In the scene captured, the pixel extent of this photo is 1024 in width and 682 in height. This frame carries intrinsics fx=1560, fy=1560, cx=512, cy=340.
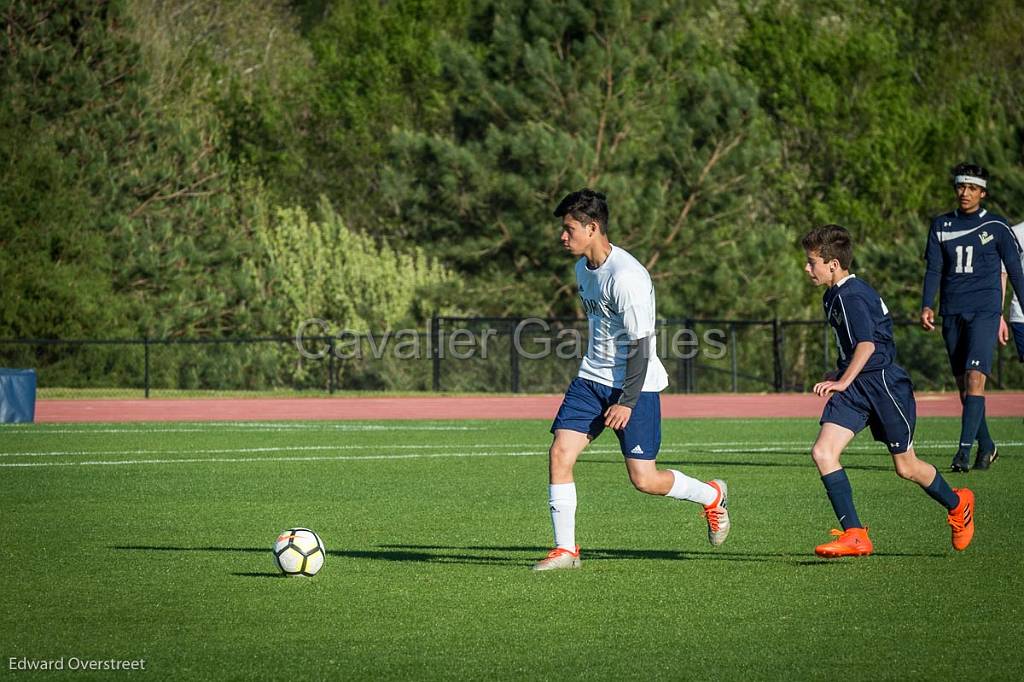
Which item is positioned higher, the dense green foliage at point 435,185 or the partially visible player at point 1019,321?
the dense green foliage at point 435,185

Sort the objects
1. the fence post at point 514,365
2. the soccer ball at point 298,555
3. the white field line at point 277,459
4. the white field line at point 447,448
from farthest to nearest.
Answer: the fence post at point 514,365, the white field line at point 447,448, the white field line at point 277,459, the soccer ball at point 298,555

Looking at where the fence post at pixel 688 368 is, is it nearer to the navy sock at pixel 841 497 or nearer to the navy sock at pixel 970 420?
the navy sock at pixel 970 420

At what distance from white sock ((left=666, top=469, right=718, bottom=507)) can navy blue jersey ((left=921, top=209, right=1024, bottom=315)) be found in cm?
520

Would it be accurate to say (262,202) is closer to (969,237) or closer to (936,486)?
(969,237)

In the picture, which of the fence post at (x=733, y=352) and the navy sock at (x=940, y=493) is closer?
the navy sock at (x=940, y=493)

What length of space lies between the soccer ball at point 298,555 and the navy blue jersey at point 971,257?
710cm

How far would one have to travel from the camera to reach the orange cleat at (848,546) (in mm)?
8742

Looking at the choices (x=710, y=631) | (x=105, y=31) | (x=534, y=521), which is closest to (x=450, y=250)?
(x=105, y=31)

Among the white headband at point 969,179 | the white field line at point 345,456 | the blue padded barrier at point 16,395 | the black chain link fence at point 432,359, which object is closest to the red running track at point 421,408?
the blue padded barrier at point 16,395

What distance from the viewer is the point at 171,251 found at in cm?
4000

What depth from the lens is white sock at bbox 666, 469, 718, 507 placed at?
29.4 feet

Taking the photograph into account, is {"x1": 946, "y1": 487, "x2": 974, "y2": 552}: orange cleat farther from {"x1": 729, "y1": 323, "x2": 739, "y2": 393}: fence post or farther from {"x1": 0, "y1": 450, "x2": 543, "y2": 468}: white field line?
{"x1": 729, "y1": 323, "x2": 739, "y2": 393}: fence post

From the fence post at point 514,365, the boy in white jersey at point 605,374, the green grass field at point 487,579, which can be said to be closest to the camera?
the green grass field at point 487,579

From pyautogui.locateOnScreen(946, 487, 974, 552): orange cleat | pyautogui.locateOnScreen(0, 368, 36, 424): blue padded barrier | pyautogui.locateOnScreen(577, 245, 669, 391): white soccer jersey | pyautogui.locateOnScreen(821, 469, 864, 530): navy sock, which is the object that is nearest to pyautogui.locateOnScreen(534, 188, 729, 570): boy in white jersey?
pyautogui.locateOnScreen(577, 245, 669, 391): white soccer jersey
